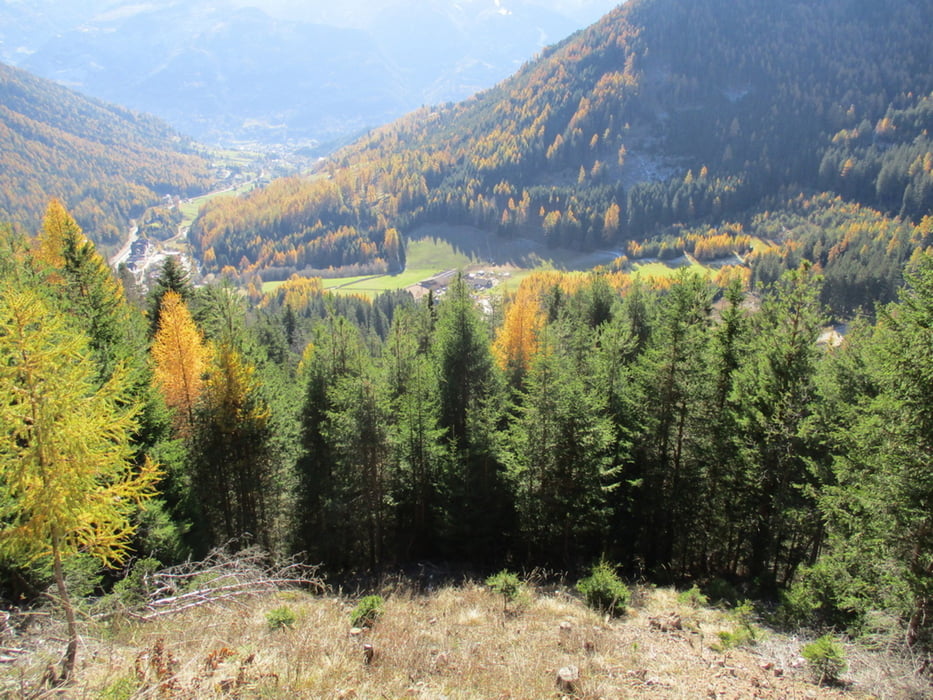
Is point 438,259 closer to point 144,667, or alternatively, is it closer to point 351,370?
point 351,370

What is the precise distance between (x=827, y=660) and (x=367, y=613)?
32.6 feet

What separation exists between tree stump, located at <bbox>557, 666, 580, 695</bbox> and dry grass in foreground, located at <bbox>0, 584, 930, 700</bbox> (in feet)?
0.36

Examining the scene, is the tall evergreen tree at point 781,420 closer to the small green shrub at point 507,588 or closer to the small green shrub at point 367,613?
the small green shrub at point 507,588

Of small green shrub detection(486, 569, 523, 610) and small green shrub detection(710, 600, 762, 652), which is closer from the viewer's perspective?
Answer: small green shrub detection(710, 600, 762, 652)

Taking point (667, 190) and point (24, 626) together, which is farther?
point (667, 190)

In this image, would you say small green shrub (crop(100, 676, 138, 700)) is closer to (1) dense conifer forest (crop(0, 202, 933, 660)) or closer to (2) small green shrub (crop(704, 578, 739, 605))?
(1) dense conifer forest (crop(0, 202, 933, 660))

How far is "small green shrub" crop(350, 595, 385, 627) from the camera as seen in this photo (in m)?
11.8

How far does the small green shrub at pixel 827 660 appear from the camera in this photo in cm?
970

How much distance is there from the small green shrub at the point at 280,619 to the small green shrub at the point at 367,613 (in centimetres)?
148

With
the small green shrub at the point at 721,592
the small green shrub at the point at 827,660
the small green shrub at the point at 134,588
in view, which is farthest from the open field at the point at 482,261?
the small green shrub at the point at 827,660

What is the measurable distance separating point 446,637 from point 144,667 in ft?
19.8

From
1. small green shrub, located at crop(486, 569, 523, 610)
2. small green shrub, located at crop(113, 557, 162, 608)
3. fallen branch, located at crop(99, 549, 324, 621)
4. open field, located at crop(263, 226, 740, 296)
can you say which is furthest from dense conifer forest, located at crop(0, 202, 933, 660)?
open field, located at crop(263, 226, 740, 296)

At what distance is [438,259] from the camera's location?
619 feet

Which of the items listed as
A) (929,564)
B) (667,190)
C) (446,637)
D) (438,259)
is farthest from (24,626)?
(667,190)
